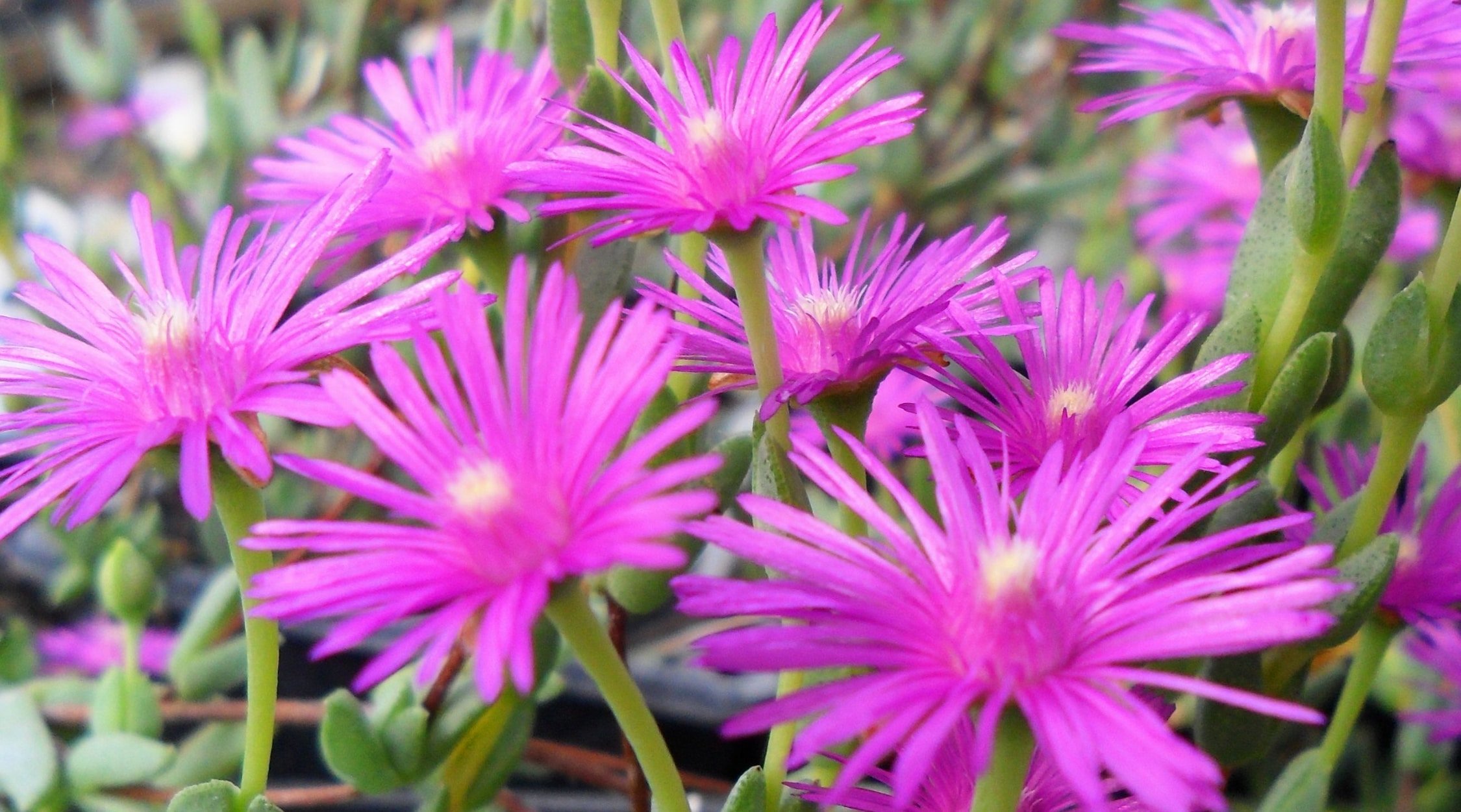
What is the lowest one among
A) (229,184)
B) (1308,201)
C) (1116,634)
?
(1116,634)

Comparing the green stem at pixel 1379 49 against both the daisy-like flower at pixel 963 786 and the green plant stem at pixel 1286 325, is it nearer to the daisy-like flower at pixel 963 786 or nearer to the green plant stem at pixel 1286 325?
the green plant stem at pixel 1286 325

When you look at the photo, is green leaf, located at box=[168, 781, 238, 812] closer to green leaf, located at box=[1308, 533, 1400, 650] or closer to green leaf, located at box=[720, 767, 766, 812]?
green leaf, located at box=[720, 767, 766, 812]

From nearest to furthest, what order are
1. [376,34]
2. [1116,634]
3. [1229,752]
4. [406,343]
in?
[1116,634] < [1229,752] < [406,343] < [376,34]

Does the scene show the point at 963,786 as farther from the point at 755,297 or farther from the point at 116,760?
the point at 116,760

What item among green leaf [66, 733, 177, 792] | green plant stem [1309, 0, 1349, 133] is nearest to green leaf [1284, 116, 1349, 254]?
green plant stem [1309, 0, 1349, 133]

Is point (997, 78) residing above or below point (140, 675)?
above

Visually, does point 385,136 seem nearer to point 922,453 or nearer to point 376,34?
point 922,453

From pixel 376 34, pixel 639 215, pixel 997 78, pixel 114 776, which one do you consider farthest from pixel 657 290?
pixel 997 78
